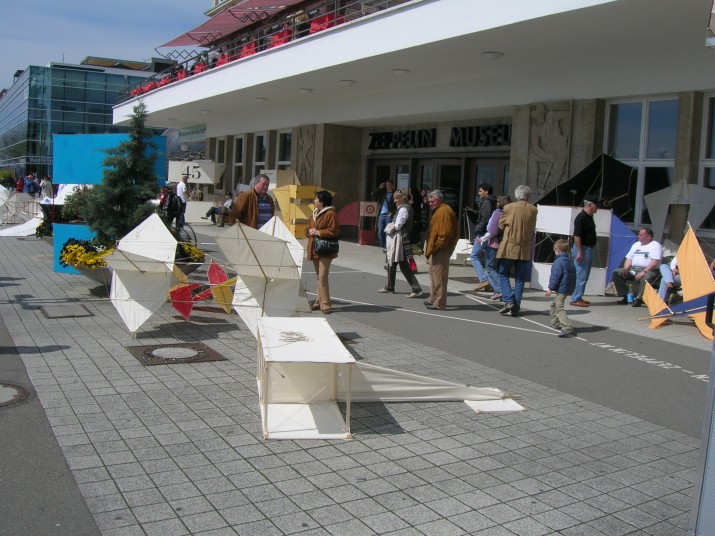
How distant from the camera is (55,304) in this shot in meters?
10.5

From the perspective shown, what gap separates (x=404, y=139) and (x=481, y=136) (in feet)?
11.4

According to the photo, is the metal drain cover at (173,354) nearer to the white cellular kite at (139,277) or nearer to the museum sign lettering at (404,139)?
the white cellular kite at (139,277)

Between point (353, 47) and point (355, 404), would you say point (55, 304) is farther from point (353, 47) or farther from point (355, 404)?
point (353, 47)

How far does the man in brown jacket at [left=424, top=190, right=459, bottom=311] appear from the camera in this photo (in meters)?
10.9

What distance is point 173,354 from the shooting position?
7738 mm

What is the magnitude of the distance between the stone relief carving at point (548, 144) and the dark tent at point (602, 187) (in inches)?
41.8

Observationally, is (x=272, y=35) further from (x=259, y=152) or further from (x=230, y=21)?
(x=230, y=21)

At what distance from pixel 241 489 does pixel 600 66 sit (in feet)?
40.4

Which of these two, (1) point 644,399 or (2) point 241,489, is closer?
(2) point 241,489

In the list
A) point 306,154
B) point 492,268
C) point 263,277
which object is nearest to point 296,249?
point 263,277

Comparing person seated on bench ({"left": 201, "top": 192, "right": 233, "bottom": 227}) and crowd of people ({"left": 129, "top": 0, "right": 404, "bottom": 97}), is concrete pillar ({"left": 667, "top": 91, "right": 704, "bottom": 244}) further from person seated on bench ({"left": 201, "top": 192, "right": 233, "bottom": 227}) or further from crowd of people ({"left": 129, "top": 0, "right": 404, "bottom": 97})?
person seated on bench ({"left": 201, "top": 192, "right": 233, "bottom": 227})

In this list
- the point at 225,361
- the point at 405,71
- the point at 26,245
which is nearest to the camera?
the point at 225,361

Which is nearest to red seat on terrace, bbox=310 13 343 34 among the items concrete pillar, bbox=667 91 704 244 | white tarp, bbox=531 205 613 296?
white tarp, bbox=531 205 613 296

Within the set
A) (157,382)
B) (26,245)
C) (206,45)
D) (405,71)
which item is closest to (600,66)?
(405,71)
